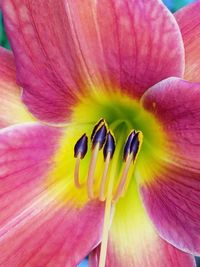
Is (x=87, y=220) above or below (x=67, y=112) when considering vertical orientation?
below

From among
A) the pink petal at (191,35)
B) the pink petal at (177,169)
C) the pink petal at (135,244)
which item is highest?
the pink petal at (191,35)

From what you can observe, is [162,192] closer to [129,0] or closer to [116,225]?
[116,225]

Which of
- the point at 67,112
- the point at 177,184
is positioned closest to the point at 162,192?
the point at 177,184

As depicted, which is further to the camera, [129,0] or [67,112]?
[67,112]

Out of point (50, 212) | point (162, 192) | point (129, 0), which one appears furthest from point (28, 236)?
point (129, 0)

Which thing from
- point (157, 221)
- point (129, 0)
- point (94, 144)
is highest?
point (129, 0)

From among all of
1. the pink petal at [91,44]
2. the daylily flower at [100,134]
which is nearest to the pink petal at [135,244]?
the daylily flower at [100,134]

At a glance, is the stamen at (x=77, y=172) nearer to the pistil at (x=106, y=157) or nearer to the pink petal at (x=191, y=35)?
the pistil at (x=106, y=157)

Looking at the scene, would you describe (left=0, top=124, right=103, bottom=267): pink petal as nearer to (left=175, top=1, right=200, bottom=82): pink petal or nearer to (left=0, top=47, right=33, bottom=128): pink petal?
(left=0, top=47, right=33, bottom=128): pink petal
